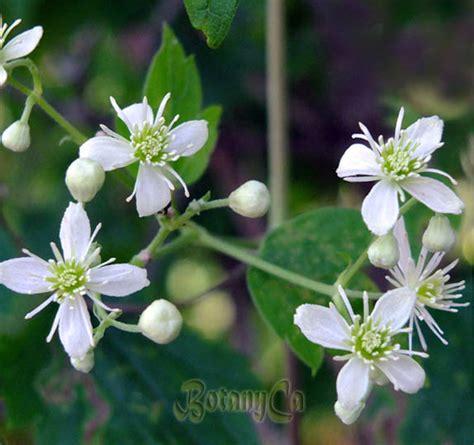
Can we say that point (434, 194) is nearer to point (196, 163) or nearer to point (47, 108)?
point (196, 163)

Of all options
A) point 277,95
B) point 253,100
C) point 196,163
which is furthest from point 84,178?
point 253,100

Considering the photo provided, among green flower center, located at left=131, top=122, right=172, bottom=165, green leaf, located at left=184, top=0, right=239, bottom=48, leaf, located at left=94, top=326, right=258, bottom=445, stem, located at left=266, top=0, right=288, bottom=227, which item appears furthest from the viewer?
stem, located at left=266, top=0, right=288, bottom=227

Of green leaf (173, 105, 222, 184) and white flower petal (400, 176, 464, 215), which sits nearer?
white flower petal (400, 176, 464, 215)

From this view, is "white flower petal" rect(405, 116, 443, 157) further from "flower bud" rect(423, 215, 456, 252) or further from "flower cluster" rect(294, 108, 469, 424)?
"flower bud" rect(423, 215, 456, 252)

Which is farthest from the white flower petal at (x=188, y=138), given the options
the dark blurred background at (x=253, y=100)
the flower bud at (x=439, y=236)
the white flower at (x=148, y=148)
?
the dark blurred background at (x=253, y=100)

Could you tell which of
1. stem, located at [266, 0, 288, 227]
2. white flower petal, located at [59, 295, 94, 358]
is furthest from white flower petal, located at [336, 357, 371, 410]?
stem, located at [266, 0, 288, 227]

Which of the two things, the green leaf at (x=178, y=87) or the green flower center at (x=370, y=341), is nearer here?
the green flower center at (x=370, y=341)

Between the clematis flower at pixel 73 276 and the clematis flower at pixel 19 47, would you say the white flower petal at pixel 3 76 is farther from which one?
the clematis flower at pixel 73 276
